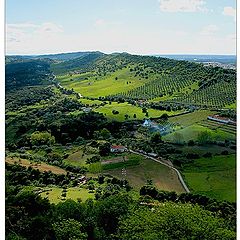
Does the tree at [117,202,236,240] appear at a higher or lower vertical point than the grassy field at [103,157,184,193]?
lower

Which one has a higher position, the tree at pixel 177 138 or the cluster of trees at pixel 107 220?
the tree at pixel 177 138

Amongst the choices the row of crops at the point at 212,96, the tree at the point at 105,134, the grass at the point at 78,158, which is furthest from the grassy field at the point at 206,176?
the grass at the point at 78,158

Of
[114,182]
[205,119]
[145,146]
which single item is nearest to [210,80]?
[205,119]

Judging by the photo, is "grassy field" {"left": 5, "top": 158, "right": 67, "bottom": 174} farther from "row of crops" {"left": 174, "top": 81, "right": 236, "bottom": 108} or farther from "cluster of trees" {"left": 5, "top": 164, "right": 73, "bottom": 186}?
Answer: "row of crops" {"left": 174, "top": 81, "right": 236, "bottom": 108}

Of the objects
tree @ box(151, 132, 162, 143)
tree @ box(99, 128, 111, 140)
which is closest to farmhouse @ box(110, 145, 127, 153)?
tree @ box(99, 128, 111, 140)

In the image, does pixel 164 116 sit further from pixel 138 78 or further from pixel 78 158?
pixel 138 78

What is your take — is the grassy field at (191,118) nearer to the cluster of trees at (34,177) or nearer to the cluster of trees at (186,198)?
the cluster of trees at (186,198)

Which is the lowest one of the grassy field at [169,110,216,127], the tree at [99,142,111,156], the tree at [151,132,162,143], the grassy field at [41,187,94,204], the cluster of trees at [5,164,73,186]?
the grassy field at [41,187,94,204]
